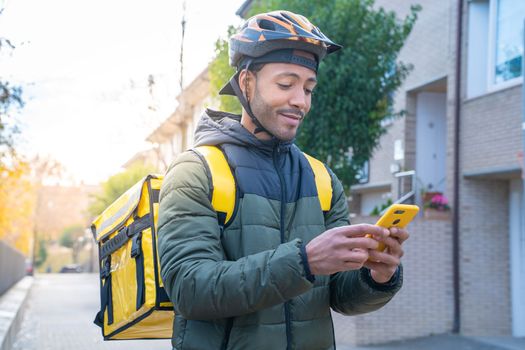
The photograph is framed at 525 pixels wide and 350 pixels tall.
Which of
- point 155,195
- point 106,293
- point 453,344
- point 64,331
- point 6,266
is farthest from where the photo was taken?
point 6,266

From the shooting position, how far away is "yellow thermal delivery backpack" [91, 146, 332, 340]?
2.26 m

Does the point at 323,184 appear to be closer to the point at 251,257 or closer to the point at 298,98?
the point at 298,98

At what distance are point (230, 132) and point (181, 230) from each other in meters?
0.45

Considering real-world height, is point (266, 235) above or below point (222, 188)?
below

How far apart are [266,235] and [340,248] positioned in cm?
37

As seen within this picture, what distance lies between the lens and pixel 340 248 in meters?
1.88

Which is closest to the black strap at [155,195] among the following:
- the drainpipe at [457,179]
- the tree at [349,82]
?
the tree at [349,82]

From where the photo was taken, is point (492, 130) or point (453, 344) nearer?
point (453, 344)

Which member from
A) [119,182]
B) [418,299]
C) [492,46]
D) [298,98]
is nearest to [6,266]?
[418,299]

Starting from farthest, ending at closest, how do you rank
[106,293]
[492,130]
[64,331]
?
[64,331], [492,130], [106,293]

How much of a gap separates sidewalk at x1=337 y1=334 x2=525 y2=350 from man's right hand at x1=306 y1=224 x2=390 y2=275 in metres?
9.04

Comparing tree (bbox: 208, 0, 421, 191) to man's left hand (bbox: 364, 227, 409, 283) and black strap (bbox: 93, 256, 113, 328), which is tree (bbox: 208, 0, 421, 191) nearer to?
black strap (bbox: 93, 256, 113, 328)

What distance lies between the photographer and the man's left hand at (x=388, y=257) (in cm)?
205

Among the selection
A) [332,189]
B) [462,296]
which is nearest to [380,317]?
[462,296]
